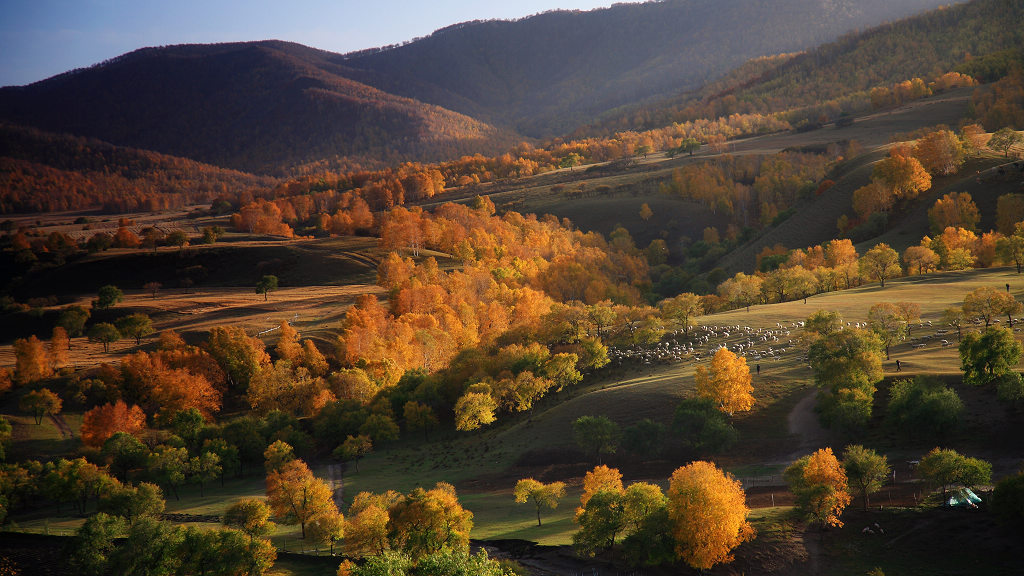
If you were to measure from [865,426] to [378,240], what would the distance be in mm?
143674

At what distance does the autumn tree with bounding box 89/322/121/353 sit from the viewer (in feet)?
354

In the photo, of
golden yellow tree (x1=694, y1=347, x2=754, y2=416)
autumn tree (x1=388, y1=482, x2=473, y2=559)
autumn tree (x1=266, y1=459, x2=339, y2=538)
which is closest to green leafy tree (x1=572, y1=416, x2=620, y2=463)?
golden yellow tree (x1=694, y1=347, x2=754, y2=416)

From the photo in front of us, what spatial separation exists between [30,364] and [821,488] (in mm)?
100865

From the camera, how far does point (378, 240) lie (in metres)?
184

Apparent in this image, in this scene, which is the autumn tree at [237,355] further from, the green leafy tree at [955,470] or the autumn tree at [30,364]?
the green leafy tree at [955,470]

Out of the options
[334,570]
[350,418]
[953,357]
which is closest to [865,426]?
[953,357]

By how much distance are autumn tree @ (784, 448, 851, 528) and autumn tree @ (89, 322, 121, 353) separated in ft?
343

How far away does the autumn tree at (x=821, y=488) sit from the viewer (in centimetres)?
4672

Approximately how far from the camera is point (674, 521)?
153ft

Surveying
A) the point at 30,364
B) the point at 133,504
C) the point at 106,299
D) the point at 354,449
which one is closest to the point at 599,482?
the point at 354,449

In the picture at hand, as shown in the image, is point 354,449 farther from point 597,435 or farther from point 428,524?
point 428,524

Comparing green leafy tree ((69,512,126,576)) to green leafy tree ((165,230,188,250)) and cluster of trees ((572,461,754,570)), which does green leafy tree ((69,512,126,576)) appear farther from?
green leafy tree ((165,230,188,250))

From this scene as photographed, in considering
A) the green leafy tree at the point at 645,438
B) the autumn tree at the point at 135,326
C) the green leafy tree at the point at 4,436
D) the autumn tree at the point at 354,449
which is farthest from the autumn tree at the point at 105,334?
the green leafy tree at the point at 645,438

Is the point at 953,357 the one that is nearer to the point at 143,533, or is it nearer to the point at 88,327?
the point at 143,533
